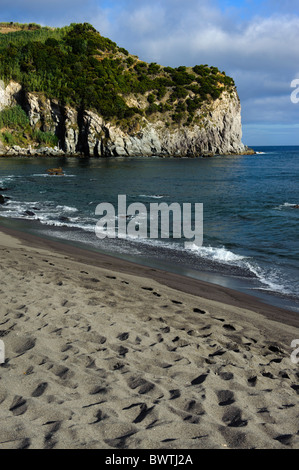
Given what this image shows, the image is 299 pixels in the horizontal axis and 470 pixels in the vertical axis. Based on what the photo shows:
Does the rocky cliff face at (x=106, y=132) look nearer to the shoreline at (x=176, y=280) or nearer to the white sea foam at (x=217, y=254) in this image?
the shoreline at (x=176, y=280)

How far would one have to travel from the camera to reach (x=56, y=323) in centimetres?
580

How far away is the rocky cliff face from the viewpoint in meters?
79.7

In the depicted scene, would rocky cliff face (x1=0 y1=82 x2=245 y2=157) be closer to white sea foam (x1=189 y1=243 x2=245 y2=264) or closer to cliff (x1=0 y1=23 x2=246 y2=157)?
cliff (x1=0 y1=23 x2=246 y2=157)

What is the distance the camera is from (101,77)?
8894 cm

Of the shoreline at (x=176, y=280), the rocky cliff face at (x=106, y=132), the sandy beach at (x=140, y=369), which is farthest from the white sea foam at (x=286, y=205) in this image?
the rocky cliff face at (x=106, y=132)

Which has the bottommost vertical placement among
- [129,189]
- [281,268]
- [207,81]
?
[281,268]

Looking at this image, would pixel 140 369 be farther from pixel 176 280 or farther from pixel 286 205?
pixel 286 205

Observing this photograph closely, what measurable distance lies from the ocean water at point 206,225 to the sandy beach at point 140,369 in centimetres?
290

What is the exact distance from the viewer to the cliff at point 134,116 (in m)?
79.6

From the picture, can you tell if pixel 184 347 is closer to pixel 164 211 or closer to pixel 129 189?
pixel 164 211

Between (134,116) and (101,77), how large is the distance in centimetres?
1444

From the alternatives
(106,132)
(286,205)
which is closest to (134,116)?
(106,132)

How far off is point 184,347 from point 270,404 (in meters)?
1.61

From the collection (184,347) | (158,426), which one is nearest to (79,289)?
(184,347)
